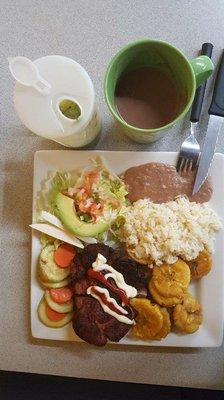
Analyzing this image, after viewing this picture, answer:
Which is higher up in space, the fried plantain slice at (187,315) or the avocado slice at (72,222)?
the avocado slice at (72,222)

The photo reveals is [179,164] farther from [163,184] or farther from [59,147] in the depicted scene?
[59,147]

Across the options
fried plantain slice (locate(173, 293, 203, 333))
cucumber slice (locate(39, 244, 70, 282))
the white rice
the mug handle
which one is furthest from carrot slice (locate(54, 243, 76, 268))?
the mug handle

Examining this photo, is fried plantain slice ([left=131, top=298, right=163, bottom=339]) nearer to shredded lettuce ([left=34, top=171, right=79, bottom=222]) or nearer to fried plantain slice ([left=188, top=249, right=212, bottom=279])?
fried plantain slice ([left=188, top=249, right=212, bottom=279])

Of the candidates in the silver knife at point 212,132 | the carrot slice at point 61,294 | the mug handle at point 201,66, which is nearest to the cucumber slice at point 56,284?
the carrot slice at point 61,294

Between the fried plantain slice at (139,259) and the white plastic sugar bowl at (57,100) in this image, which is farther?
the fried plantain slice at (139,259)

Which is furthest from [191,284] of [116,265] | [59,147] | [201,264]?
[59,147]

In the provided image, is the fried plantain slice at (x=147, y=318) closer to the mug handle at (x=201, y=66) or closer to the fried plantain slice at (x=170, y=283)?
the fried plantain slice at (x=170, y=283)

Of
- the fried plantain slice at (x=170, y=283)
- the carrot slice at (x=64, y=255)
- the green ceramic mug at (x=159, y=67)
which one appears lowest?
the fried plantain slice at (x=170, y=283)
